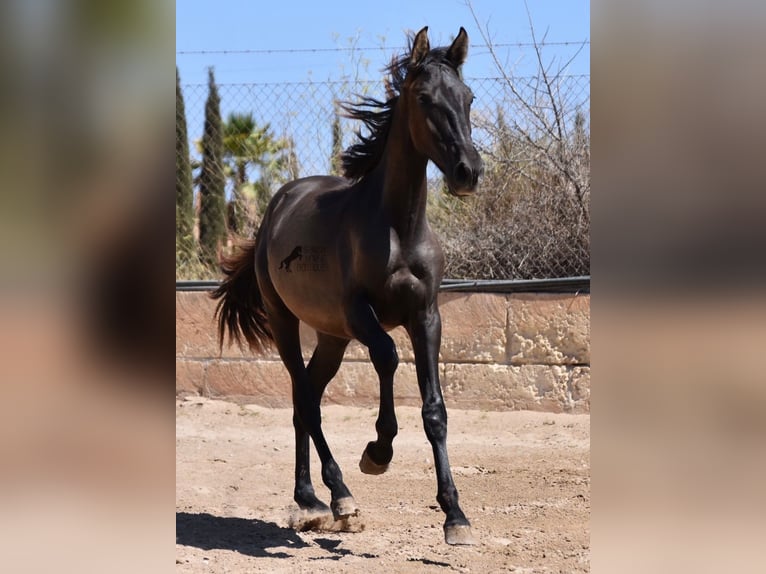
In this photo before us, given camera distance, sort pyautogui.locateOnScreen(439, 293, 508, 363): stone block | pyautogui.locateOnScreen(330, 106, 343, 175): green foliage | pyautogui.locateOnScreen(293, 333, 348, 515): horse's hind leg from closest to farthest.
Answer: pyautogui.locateOnScreen(293, 333, 348, 515): horse's hind leg < pyautogui.locateOnScreen(439, 293, 508, 363): stone block < pyautogui.locateOnScreen(330, 106, 343, 175): green foliage

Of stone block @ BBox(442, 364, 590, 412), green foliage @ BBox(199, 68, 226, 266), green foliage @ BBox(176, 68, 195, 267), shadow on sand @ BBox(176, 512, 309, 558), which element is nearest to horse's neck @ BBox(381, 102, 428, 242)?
shadow on sand @ BBox(176, 512, 309, 558)

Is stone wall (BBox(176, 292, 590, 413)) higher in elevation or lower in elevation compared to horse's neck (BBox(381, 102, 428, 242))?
lower

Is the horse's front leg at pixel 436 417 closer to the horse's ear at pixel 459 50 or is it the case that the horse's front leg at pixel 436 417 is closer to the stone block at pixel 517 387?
the horse's ear at pixel 459 50

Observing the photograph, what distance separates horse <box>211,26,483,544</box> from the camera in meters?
4.62

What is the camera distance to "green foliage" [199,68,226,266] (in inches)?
406

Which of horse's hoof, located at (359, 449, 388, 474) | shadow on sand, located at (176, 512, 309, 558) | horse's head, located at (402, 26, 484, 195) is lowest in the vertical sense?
shadow on sand, located at (176, 512, 309, 558)

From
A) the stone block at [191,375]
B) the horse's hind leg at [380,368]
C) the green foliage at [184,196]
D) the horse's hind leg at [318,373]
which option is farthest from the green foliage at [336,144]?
the horse's hind leg at [380,368]

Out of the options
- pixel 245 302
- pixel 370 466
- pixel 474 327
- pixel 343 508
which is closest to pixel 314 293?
pixel 370 466

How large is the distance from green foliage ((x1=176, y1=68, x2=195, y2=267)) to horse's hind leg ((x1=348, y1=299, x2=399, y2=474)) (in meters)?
5.60

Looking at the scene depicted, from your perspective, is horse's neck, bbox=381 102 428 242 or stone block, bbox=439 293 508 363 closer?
horse's neck, bbox=381 102 428 242

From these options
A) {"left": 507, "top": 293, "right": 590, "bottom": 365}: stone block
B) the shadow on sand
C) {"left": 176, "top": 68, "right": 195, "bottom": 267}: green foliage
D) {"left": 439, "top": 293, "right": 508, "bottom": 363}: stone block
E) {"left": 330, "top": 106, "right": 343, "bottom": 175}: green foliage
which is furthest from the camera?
{"left": 176, "top": 68, "right": 195, "bottom": 267}: green foliage

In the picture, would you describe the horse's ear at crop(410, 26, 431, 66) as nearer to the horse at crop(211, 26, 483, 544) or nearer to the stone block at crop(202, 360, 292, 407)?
the horse at crop(211, 26, 483, 544)
